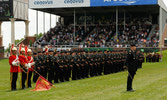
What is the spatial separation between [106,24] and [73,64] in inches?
1305

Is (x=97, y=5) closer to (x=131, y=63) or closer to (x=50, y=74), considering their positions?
(x=50, y=74)

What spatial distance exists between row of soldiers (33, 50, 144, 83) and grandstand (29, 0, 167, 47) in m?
18.8

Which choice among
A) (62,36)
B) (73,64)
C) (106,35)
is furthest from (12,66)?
(62,36)

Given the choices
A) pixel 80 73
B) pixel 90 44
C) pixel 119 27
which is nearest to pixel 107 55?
pixel 80 73

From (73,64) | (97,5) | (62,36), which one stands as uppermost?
(97,5)

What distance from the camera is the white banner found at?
46003mm

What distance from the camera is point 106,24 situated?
165 ft

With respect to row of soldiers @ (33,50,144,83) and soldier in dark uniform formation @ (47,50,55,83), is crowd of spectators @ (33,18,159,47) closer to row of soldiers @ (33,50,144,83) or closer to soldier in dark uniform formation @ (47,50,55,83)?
row of soldiers @ (33,50,144,83)

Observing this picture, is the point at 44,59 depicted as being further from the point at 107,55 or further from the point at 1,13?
the point at 1,13

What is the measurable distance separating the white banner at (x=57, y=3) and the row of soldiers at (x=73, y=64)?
23400 millimetres

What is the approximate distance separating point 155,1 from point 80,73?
88.1ft

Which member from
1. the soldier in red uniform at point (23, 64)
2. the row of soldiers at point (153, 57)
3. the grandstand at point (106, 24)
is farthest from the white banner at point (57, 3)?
the soldier in red uniform at point (23, 64)

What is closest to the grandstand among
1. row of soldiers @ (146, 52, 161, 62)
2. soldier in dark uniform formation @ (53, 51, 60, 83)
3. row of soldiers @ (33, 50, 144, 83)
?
row of soldiers @ (146, 52, 161, 62)

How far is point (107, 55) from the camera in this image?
72.3ft
